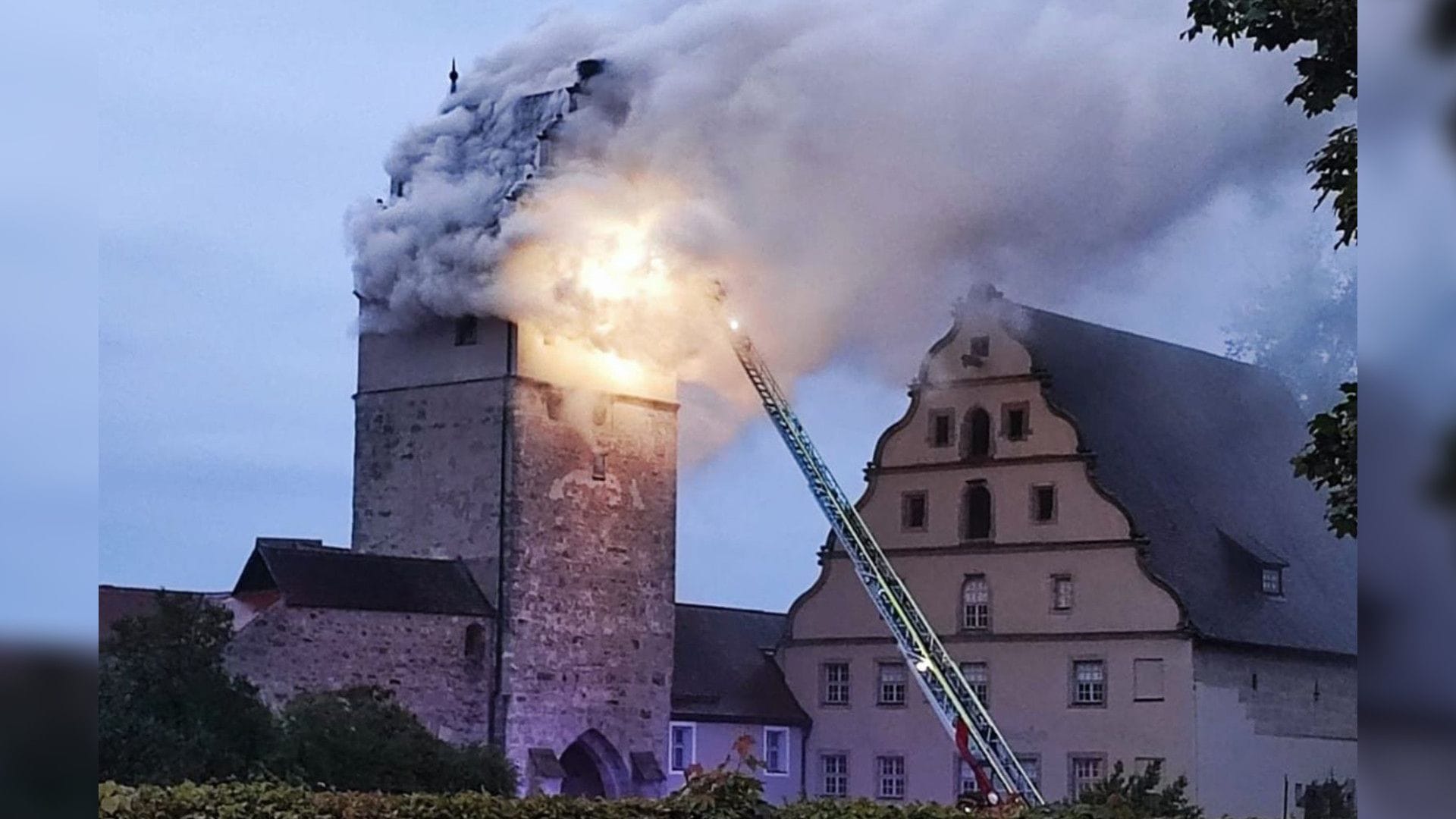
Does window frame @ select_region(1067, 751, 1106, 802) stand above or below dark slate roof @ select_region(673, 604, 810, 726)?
below

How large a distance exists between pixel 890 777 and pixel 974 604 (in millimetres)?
555

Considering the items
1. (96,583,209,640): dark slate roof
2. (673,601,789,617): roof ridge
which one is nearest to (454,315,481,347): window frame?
(673,601,789,617): roof ridge

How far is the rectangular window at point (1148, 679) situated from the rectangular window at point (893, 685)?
2.22 feet

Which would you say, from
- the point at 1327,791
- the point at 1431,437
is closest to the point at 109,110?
the point at 1327,791

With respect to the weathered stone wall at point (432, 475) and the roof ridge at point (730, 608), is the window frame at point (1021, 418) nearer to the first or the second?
the roof ridge at point (730, 608)

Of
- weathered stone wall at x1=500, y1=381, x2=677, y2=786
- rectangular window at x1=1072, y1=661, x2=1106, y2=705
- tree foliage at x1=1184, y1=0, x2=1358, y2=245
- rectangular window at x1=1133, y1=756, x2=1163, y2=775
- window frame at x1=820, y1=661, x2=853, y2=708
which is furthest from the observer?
weathered stone wall at x1=500, y1=381, x2=677, y2=786

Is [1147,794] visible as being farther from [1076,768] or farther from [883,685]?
[883,685]

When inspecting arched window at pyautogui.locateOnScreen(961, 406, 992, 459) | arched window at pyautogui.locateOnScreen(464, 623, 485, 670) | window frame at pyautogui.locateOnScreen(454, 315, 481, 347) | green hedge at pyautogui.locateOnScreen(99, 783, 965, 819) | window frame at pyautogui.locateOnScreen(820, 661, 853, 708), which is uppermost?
window frame at pyautogui.locateOnScreen(454, 315, 481, 347)

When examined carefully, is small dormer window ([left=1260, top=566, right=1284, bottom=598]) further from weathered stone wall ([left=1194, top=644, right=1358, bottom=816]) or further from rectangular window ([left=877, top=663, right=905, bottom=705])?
rectangular window ([left=877, top=663, right=905, bottom=705])

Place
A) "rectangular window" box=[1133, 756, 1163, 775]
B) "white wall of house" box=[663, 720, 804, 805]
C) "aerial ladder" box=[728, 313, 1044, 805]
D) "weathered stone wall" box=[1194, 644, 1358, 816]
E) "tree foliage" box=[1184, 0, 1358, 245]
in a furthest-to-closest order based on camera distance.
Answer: "white wall of house" box=[663, 720, 804, 805], "aerial ladder" box=[728, 313, 1044, 805], "rectangular window" box=[1133, 756, 1163, 775], "weathered stone wall" box=[1194, 644, 1358, 816], "tree foliage" box=[1184, 0, 1358, 245]

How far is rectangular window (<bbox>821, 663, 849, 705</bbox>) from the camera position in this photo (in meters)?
5.87

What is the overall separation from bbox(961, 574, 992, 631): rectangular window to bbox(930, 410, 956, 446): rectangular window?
39 centimetres

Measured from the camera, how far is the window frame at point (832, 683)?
19.2ft

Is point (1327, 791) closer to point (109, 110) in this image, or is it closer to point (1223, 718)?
point (1223, 718)
